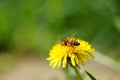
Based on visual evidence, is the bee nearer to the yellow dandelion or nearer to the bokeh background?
the yellow dandelion

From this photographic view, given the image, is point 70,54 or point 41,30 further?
point 41,30

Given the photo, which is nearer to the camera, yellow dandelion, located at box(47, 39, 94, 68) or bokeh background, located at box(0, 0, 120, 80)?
yellow dandelion, located at box(47, 39, 94, 68)

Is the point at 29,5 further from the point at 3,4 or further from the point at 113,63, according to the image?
the point at 113,63

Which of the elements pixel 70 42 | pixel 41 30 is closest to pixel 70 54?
pixel 70 42

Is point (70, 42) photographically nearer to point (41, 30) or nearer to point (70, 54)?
point (70, 54)

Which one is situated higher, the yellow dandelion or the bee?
the bee

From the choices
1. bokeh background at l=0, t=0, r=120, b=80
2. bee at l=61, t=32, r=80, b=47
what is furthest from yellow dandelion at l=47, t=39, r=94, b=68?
bokeh background at l=0, t=0, r=120, b=80

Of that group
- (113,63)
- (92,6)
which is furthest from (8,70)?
(113,63)

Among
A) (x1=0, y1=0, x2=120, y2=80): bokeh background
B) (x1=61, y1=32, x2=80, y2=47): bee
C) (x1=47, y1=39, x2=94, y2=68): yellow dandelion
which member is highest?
(x1=0, y1=0, x2=120, y2=80): bokeh background

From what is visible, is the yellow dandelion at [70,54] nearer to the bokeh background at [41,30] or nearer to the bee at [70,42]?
the bee at [70,42]
